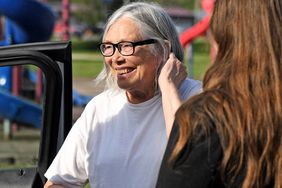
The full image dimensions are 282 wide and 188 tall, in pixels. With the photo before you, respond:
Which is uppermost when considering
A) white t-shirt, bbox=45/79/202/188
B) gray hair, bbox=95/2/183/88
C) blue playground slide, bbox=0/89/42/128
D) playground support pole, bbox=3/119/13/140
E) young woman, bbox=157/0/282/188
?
gray hair, bbox=95/2/183/88

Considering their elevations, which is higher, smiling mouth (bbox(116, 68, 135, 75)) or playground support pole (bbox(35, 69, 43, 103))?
smiling mouth (bbox(116, 68, 135, 75))

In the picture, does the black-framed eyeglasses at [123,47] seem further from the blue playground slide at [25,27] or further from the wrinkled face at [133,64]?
the blue playground slide at [25,27]

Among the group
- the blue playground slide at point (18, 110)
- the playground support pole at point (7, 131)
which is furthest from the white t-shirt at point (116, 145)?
the playground support pole at point (7, 131)

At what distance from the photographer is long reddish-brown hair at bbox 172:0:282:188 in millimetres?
1867

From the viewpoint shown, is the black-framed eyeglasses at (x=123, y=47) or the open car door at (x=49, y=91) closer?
the black-framed eyeglasses at (x=123, y=47)

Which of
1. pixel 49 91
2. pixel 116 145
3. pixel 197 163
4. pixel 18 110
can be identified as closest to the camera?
pixel 197 163

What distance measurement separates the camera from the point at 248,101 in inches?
74.1

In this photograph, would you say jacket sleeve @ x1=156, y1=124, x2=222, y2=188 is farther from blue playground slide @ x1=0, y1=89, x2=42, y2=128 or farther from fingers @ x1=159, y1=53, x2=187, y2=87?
blue playground slide @ x1=0, y1=89, x2=42, y2=128

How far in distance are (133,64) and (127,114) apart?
0.17 meters

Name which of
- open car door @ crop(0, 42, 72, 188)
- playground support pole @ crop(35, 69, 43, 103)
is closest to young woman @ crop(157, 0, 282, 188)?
open car door @ crop(0, 42, 72, 188)

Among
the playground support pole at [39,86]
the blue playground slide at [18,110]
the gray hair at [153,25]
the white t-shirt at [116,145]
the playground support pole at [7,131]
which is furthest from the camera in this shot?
the playground support pole at [39,86]

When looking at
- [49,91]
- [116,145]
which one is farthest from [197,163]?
[49,91]

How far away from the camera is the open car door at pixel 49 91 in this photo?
9.77 ft

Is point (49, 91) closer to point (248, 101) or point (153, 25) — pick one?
point (153, 25)
